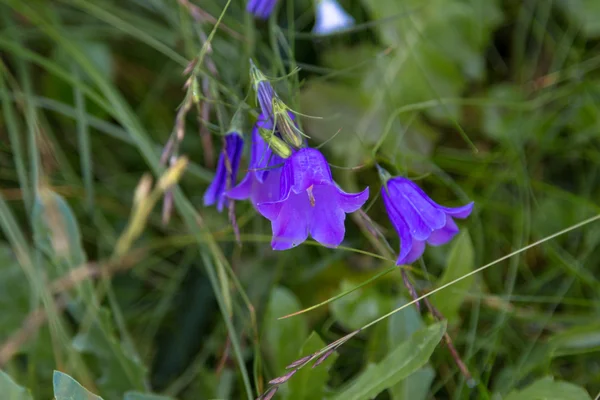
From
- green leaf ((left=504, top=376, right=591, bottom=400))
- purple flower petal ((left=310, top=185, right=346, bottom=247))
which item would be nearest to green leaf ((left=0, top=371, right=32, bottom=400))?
purple flower petal ((left=310, top=185, right=346, bottom=247))

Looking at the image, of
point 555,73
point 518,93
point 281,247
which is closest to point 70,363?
point 281,247

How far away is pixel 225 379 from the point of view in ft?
3.93

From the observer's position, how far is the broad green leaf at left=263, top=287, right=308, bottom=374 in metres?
1.14

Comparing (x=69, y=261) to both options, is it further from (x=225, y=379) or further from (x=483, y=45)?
(x=483, y=45)

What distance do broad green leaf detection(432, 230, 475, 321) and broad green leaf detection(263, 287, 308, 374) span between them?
25cm

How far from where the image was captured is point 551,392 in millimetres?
950

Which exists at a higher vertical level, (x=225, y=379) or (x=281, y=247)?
(x=281, y=247)

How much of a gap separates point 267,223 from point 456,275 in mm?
508

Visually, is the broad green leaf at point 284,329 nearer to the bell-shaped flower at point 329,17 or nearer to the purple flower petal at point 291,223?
the purple flower petal at point 291,223

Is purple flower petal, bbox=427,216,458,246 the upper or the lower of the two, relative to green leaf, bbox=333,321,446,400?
upper

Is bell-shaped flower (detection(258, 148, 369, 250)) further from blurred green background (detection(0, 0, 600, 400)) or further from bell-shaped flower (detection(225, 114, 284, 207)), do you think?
blurred green background (detection(0, 0, 600, 400))

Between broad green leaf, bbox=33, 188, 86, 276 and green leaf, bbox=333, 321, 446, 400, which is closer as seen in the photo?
green leaf, bbox=333, 321, 446, 400

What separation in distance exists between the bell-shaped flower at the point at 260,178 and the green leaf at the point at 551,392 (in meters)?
0.48

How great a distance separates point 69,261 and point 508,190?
98 cm
